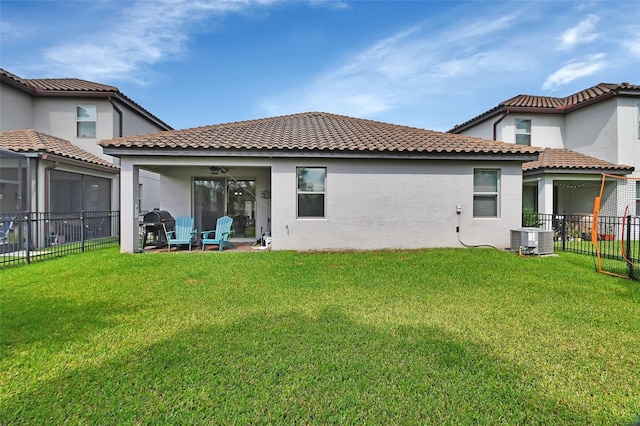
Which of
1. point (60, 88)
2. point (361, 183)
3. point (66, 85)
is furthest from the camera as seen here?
point (66, 85)

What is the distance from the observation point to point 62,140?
13.5 meters

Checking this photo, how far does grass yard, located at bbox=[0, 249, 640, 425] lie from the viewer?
8.18ft

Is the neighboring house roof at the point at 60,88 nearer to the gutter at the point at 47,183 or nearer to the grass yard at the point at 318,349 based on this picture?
the gutter at the point at 47,183

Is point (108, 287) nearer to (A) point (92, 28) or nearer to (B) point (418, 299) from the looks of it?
(B) point (418, 299)

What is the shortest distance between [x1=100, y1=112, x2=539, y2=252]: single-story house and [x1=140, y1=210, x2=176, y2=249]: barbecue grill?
2.16 ft

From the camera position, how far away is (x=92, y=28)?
33.6 feet

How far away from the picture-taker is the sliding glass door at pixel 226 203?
11.8 metres

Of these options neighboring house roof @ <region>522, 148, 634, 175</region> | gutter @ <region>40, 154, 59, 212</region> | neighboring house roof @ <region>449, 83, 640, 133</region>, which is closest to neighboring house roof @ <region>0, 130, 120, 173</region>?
gutter @ <region>40, 154, 59, 212</region>

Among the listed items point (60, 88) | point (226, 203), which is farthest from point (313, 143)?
point (60, 88)

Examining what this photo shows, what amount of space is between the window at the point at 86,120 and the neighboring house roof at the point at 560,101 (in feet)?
63.6

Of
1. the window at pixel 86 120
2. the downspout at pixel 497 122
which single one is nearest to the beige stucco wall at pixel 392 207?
the downspout at pixel 497 122

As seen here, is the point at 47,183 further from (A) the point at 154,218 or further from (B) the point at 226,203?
(B) the point at 226,203

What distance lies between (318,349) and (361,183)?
22.6 feet

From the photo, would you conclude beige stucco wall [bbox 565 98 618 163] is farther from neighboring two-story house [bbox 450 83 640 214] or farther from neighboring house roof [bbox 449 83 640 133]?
neighboring house roof [bbox 449 83 640 133]
